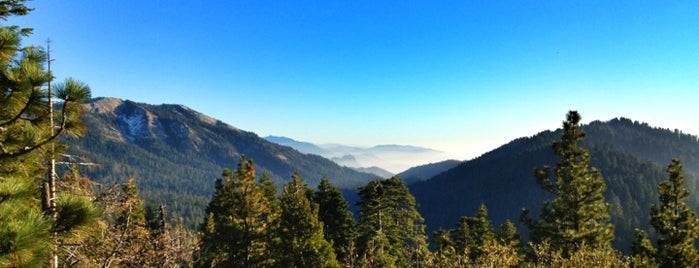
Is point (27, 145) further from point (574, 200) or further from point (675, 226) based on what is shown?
point (574, 200)

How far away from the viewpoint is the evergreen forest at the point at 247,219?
231 inches

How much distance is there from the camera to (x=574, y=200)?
95.7 ft

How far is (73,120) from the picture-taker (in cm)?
656

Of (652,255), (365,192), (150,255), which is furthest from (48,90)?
(365,192)

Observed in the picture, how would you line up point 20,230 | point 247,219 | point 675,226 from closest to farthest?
point 20,230, point 675,226, point 247,219

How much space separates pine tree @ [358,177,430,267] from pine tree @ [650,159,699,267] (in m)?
15.4

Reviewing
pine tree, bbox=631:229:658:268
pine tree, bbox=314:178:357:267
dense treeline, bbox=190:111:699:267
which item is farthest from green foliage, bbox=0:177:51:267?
pine tree, bbox=314:178:357:267

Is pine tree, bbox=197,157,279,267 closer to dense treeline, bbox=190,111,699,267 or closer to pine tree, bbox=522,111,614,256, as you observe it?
dense treeline, bbox=190,111,699,267

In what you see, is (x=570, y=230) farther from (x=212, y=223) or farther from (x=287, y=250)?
(x=212, y=223)

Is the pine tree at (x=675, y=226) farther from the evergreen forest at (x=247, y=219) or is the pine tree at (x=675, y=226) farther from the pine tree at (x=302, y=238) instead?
the pine tree at (x=302, y=238)

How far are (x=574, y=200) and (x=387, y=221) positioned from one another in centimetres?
1571

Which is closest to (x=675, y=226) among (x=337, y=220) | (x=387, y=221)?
(x=387, y=221)

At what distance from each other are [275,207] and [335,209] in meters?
5.55

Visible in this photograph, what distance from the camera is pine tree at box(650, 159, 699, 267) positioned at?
24.3 meters
